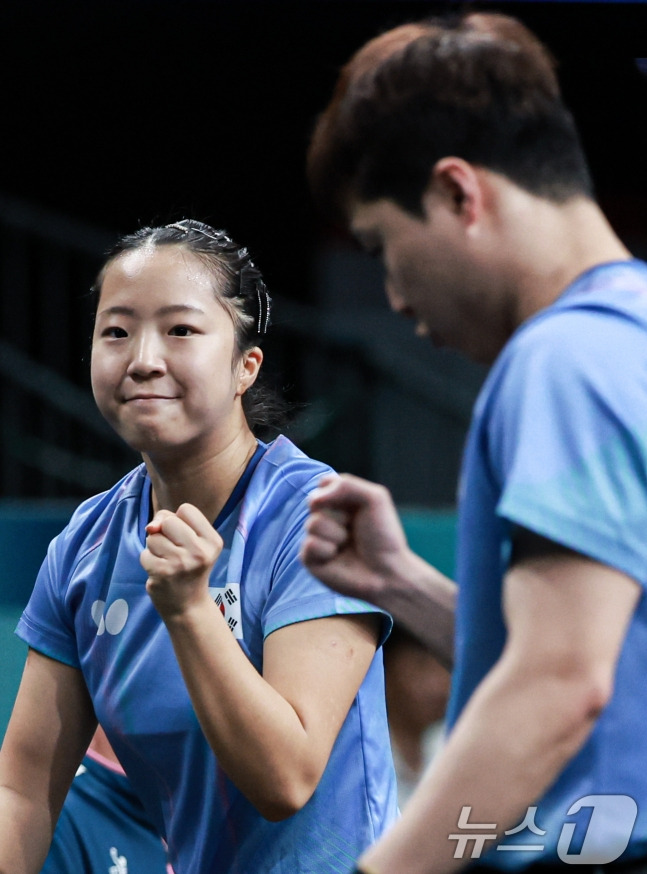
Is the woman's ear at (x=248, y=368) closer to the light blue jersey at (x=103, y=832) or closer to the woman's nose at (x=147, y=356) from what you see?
the woman's nose at (x=147, y=356)

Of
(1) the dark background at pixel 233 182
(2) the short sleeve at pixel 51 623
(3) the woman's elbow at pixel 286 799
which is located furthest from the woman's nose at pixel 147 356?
(1) the dark background at pixel 233 182

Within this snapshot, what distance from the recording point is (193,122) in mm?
6863

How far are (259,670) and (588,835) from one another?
2.21 ft

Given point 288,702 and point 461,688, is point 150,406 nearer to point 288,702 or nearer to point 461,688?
point 288,702

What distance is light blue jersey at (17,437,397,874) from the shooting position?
63.4 inches

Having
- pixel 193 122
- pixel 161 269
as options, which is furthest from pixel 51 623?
pixel 193 122

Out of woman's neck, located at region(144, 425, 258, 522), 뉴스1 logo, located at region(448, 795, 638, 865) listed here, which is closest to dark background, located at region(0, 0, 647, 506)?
woman's neck, located at region(144, 425, 258, 522)

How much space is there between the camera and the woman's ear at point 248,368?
5.85 ft

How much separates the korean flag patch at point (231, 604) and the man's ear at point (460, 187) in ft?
2.40

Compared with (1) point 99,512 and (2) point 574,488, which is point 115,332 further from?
(2) point 574,488

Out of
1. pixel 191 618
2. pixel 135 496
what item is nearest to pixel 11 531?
pixel 135 496

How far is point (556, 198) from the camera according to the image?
3.51ft

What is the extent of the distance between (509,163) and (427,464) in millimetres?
4904

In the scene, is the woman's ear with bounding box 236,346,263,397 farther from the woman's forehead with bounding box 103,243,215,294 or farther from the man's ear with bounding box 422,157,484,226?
the man's ear with bounding box 422,157,484,226
